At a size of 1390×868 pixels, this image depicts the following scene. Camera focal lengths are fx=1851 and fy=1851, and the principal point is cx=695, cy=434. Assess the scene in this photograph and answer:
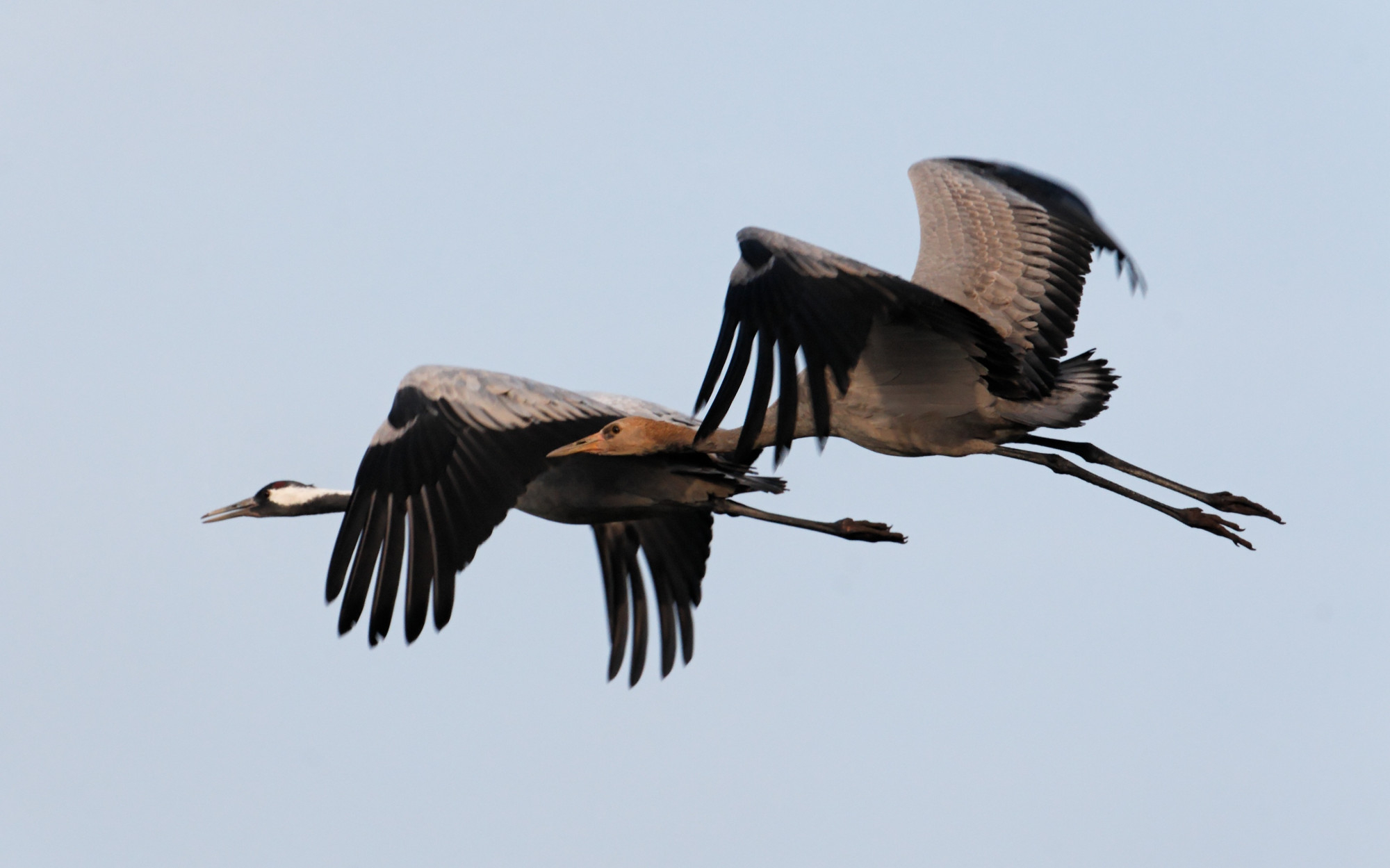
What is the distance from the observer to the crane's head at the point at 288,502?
12266 mm

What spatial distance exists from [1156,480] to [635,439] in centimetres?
295

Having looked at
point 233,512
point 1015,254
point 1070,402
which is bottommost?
point 233,512

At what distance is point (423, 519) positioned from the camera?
9.41 m

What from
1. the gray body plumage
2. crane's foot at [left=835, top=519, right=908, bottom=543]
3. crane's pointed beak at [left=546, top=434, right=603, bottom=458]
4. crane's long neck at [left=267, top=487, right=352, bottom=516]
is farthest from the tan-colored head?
crane's long neck at [left=267, top=487, right=352, bottom=516]

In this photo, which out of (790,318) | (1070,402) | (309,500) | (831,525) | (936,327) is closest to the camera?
(790,318)

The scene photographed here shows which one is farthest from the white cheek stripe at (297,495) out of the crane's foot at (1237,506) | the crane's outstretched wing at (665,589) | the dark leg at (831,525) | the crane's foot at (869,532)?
the crane's foot at (1237,506)

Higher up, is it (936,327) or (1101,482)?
(936,327)

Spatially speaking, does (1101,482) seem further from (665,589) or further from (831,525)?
(665,589)

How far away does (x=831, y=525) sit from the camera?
1055 centimetres

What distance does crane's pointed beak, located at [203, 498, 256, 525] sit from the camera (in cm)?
1262

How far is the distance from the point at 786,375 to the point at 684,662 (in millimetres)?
4528

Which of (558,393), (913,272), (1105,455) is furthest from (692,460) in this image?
→ (1105,455)

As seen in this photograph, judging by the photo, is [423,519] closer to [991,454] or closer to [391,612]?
[391,612]

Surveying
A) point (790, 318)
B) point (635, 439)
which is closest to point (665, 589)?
point (635, 439)
